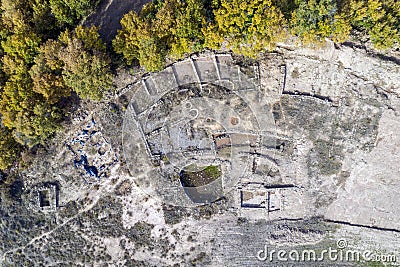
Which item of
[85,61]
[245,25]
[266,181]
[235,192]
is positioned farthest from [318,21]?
[85,61]

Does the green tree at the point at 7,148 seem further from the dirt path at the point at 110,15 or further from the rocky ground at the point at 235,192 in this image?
the dirt path at the point at 110,15

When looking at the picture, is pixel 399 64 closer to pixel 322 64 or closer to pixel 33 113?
pixel 322 64

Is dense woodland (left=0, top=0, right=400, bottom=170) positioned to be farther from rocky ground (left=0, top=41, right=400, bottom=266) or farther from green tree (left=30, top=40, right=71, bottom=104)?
rocky ground (left=0, top=41, right=400, bottom=266)

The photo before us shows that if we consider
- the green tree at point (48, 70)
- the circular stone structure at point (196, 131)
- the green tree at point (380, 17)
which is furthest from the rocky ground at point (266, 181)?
the green tree at point (48, 70)

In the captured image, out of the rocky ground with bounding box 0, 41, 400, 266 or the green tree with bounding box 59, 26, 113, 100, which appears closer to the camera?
the green tree with bounding box 59, 26, 113, 100

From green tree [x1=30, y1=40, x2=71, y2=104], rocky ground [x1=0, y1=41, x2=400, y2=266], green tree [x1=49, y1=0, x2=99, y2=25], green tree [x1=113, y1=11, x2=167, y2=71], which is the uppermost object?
green tree [x1=49, y1=0, x2=99, y2=25]

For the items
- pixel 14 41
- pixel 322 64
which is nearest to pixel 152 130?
pixel 14 41

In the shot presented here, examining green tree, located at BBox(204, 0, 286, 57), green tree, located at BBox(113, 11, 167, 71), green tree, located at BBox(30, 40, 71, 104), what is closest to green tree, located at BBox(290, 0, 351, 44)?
green tree, located at BBox(204, 0, 286, 57)
